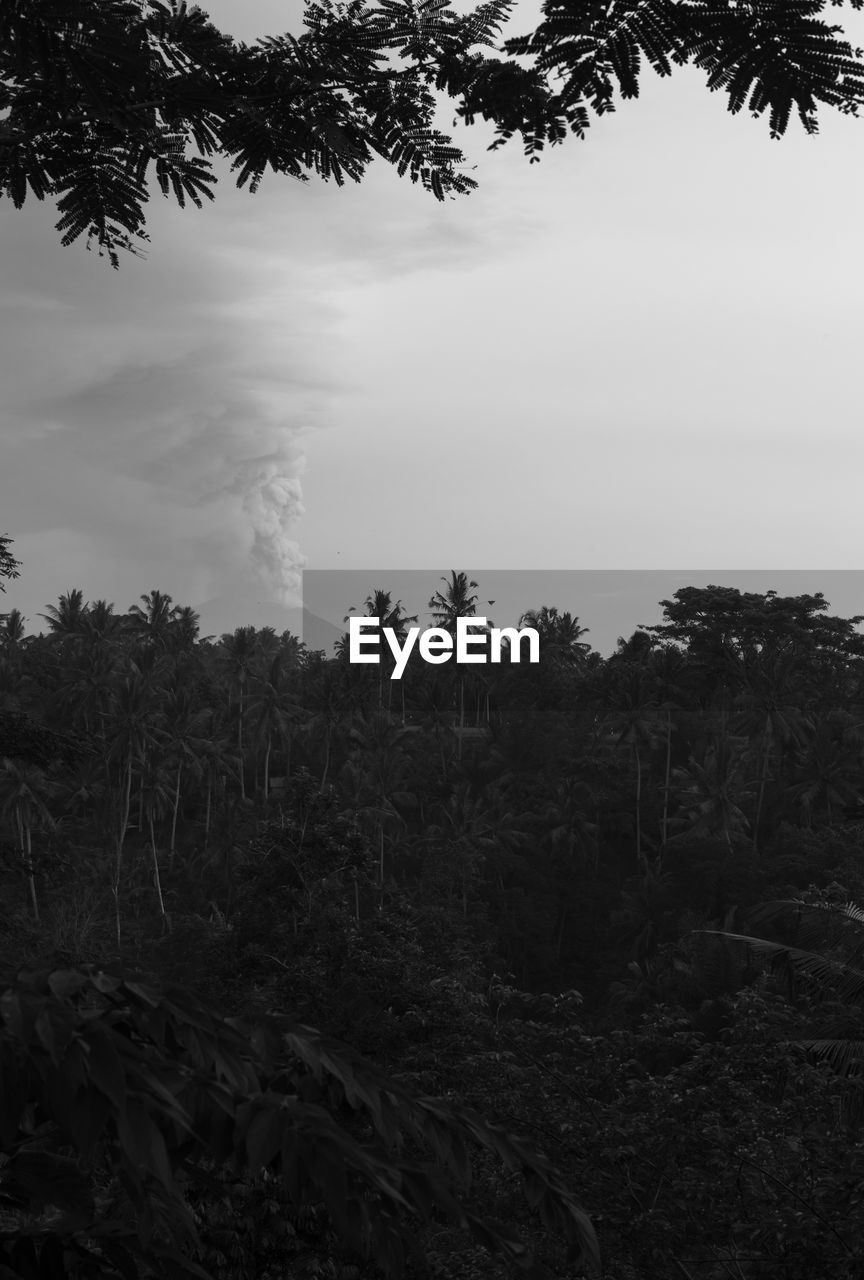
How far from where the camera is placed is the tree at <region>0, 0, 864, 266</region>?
2.13 m

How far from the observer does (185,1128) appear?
5.07 ft

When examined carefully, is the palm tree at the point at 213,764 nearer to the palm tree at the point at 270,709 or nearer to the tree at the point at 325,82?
the palm tree at the point at 270,709

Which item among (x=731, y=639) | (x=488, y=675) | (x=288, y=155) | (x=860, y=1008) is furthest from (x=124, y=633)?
(x=288, y=155)

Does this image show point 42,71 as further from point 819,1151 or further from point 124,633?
point 124,633

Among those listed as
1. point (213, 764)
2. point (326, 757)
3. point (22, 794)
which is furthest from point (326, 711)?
point (22, 794)

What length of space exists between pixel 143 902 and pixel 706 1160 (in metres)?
40.9

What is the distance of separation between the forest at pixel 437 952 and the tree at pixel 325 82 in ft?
6.02

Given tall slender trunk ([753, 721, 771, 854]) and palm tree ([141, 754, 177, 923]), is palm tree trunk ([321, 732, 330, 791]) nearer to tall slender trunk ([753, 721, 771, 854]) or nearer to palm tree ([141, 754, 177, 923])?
palm tree ([141, 754, 177, 923])

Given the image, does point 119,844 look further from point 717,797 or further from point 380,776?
point 717,797

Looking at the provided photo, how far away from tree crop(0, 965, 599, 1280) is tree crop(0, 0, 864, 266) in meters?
1.79

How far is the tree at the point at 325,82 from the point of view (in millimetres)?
2131

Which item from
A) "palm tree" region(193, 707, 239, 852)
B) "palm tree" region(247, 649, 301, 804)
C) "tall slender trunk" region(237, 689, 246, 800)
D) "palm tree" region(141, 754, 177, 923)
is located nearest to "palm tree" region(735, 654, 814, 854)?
"palm tree" region(247, 649, 301, 804)

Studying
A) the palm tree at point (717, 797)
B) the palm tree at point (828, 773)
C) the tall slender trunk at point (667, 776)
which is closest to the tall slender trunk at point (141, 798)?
the tall slender trunk at point (667, 776)

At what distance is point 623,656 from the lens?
5941cm
